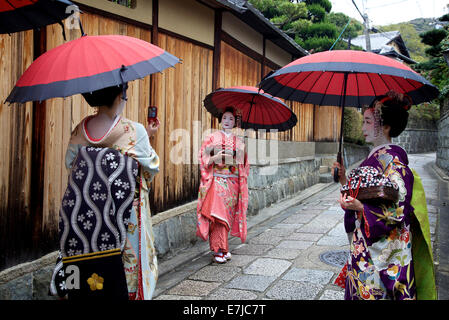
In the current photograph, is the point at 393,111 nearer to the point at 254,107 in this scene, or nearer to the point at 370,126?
the point at 370,126

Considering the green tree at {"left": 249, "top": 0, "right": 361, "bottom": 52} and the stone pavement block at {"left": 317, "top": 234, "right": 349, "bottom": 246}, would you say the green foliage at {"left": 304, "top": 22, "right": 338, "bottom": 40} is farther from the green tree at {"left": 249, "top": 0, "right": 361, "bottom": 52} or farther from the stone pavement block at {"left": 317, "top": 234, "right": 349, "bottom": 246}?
the stone pavement block at {"left": 317, "top": 234, "right": 349, "bottom": 246}

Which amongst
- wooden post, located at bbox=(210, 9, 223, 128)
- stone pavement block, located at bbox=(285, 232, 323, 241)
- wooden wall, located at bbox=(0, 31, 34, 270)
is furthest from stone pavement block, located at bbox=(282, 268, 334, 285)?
wooden post, located at bbox=(210, 9, 223, 128)

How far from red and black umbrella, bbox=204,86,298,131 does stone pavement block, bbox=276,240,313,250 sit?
6.68 ft

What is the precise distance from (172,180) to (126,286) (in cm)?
357

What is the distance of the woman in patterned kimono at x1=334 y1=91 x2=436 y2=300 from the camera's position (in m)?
2.85

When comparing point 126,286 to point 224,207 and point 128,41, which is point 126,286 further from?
point 224,207

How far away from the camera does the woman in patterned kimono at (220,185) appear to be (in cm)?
580

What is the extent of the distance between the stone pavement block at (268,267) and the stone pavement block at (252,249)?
15.7 inches

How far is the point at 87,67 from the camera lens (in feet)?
8.46

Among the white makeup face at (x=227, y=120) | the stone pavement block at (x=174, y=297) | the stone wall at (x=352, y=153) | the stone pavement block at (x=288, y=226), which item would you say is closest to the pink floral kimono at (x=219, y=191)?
the white makeup face at (x=227, y=120)

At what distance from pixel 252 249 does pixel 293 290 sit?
1.90 meters

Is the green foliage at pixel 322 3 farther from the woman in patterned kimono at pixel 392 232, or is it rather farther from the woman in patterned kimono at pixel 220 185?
the woman in patterned kimono at pixel 392 232

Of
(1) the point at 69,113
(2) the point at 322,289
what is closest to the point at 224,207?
(2) the point at 322,289

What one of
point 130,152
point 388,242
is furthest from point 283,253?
point 130,152
